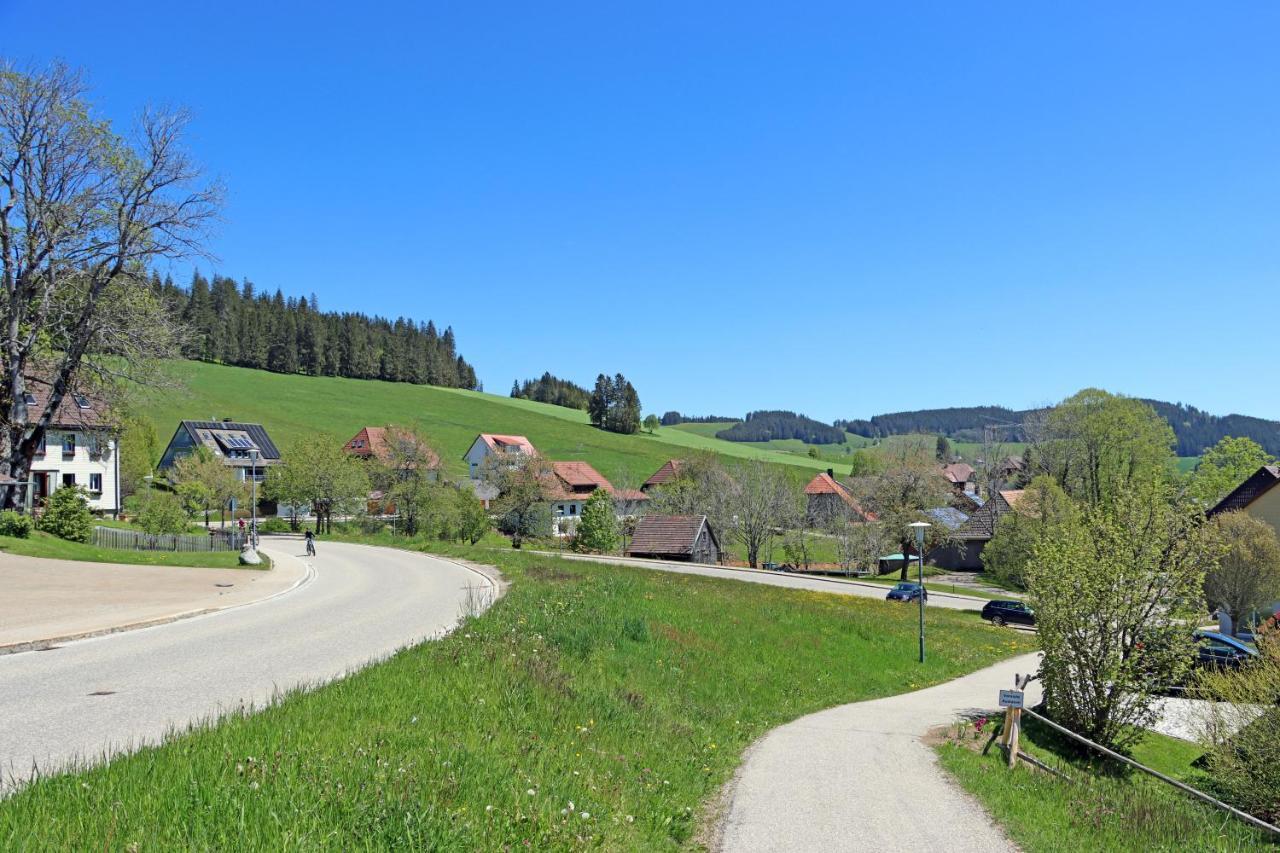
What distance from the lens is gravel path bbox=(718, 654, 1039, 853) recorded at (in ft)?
32.3

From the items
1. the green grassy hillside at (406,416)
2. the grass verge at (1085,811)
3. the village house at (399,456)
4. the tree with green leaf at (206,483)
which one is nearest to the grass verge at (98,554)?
the grass verge at (1085,811)

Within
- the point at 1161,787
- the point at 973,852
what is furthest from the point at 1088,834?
the point at 1161,787

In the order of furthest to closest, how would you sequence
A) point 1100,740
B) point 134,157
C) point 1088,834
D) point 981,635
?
point 981,635 → point 134,157 → point 1100,740 → point 1088,834

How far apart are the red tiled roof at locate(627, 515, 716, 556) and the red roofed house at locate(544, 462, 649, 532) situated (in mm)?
19919

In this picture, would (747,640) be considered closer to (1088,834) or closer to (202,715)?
(1088,834)

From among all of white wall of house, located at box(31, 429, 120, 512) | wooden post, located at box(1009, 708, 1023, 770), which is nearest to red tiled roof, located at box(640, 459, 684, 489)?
white wall of house, located at box(31, 429, 120, 512)

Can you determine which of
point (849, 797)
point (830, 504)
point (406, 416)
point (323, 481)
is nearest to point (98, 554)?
point (849, 797)

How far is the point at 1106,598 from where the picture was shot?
17.7 meters

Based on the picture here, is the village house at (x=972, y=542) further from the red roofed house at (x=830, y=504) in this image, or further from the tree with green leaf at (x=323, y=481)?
the tree with green leaf at (x=323, y=481)

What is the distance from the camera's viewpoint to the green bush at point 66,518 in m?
32.7

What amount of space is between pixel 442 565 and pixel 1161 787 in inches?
A: 1082

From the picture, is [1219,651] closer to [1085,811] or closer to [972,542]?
[1085,811]

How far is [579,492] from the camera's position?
335 feet

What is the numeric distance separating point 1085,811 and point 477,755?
29.7ft
